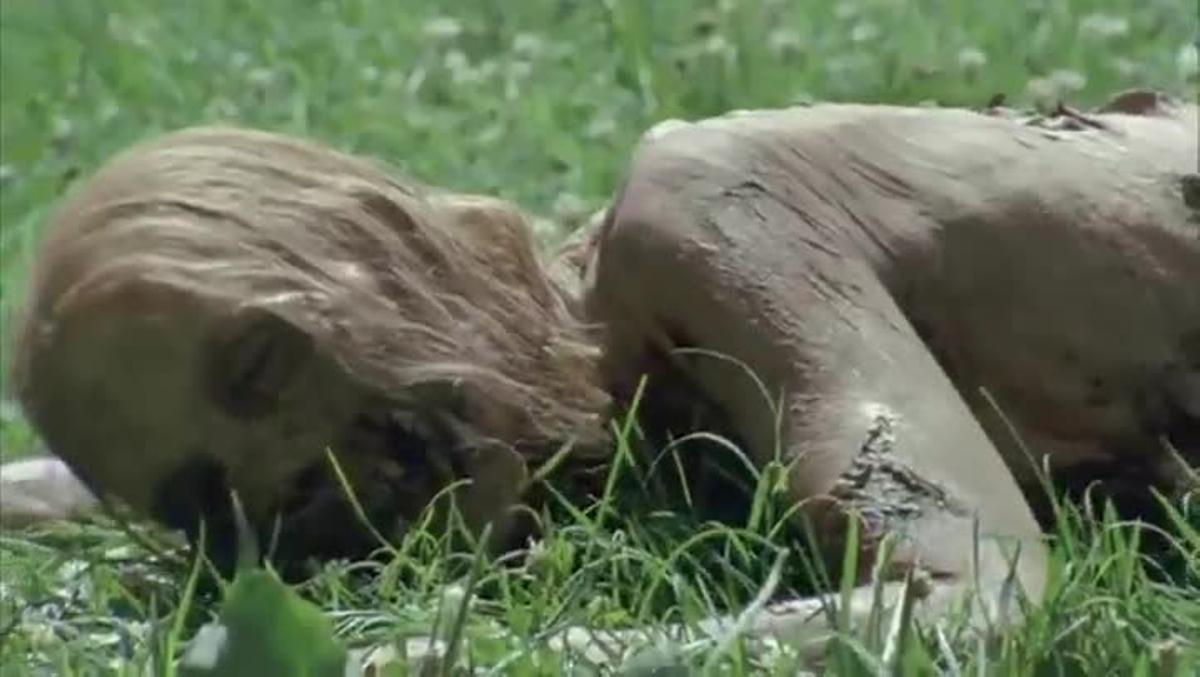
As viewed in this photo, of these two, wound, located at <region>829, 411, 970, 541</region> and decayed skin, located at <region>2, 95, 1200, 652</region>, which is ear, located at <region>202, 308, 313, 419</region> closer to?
decayed skin, located at <region>2, 95, 1200, 652</region>

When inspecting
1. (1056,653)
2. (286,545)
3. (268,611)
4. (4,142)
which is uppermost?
(268,611)

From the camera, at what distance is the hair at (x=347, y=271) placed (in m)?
2.32

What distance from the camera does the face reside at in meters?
2.29

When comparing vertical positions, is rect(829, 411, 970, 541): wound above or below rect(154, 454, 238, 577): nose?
above

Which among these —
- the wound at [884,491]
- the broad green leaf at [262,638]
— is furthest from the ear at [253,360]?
the broad green leaf at [262,638]

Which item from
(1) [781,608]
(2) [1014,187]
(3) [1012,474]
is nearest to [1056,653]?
(1) [781,608]

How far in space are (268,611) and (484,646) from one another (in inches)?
15.3

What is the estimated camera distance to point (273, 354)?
231 cm

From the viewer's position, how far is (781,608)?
209cm

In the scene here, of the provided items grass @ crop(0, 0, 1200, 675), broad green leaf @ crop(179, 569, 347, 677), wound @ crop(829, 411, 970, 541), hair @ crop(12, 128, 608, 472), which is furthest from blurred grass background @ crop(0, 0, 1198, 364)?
broad green leaf @ crop(179, 569, 347, 677)

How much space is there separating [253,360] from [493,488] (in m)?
0.22

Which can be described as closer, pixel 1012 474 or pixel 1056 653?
pixel 1056 653

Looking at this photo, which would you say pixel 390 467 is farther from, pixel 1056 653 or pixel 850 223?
pixel 1056 653

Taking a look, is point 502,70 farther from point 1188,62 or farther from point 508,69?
point 1188,62
